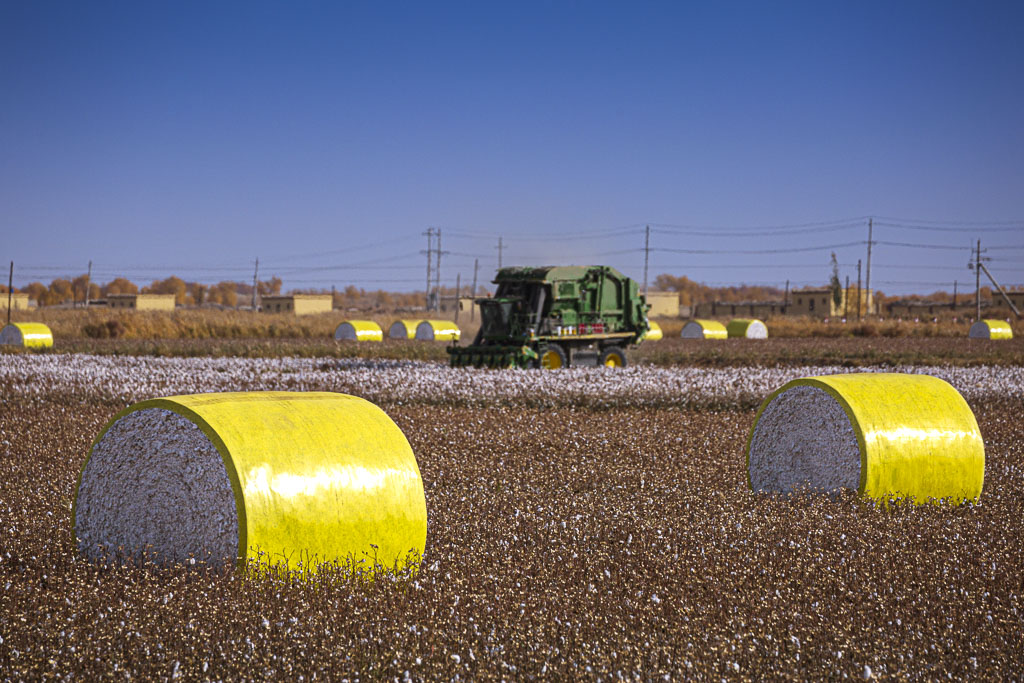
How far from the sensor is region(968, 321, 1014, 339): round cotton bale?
39156mm

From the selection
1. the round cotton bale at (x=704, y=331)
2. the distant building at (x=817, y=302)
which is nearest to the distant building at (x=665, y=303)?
the distant building at (x=817, y=302)

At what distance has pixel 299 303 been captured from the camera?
93.8 metres

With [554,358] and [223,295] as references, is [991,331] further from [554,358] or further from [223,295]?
[223,295]

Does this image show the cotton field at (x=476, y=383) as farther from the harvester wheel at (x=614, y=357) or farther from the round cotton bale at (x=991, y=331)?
the round cotton bale at (x=991, y=331)

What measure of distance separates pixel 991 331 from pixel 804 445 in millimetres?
35434

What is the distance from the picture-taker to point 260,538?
5.11m

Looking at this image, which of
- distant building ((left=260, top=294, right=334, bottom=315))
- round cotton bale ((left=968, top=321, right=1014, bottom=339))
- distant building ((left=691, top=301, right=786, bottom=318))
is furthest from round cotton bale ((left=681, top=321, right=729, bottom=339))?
distant building ((left=260, top=294, right=334, bottom=315))

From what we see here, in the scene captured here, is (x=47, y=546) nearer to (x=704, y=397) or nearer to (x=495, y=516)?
(x=495, y=516)

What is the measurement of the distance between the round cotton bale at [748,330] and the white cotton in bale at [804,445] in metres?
35.3

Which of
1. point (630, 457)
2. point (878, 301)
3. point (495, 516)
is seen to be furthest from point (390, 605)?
point (878, 301)

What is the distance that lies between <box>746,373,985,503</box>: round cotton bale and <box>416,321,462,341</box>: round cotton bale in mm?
30781

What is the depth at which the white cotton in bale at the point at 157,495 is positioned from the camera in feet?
17.2

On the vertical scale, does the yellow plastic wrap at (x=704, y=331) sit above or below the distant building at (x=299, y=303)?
below

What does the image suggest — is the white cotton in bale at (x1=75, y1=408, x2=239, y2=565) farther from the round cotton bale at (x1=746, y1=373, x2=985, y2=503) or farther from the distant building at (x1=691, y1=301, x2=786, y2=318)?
the distant building at (x1=691, y1=301, x2=786, y2=318)
